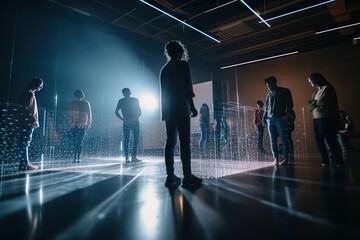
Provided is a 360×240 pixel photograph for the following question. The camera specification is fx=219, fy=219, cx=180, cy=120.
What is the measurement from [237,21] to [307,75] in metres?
2.70

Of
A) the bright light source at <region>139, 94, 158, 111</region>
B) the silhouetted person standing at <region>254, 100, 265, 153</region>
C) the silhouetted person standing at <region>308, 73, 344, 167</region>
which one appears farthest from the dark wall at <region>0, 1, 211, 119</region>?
the silhouetted person standing at <region>308, 73, 344, 167</region>

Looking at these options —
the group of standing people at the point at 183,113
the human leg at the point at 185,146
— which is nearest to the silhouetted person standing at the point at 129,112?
the group of standing people at the point at 183,113

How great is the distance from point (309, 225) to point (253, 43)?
6.17 m

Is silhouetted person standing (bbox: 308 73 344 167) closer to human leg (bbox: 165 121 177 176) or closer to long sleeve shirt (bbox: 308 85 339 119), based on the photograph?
long sleeve shirt (bbox: 308 85 339 119)

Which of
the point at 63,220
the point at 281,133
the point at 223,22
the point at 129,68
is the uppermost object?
the point at 223,22

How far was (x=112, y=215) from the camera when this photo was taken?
0.90m

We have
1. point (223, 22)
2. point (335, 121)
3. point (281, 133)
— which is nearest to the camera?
point (335, 121)

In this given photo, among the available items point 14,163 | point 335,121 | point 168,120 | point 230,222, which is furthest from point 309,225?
point 14,163

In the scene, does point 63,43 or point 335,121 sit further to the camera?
point 63,43

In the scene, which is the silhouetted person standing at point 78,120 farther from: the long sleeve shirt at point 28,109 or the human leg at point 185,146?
the human leg at point 185,146

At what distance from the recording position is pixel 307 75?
6.05 meters

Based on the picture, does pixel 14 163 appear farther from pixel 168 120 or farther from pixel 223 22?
pixel 223 22

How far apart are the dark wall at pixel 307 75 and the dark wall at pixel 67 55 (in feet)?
10.0

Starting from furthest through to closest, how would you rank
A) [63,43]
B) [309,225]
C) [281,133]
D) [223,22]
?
[223,22] < [63,43] < [281,133] < [309,225]
